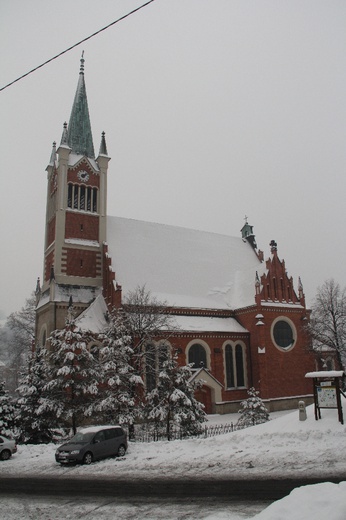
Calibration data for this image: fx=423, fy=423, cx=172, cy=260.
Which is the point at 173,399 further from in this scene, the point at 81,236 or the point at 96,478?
the point at 81,236

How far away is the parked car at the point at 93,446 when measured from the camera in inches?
622

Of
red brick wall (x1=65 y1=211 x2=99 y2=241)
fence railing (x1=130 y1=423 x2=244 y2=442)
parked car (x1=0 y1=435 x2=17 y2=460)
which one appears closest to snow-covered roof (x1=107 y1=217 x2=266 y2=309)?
red brick wall (x1=65 y1=211 x2=99 y2=241)

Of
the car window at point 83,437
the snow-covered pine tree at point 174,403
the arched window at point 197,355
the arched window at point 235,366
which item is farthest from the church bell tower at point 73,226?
the car window at point 83,437

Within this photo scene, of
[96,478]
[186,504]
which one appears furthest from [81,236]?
[186,504]

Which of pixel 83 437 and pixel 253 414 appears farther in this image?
pixel 253 414

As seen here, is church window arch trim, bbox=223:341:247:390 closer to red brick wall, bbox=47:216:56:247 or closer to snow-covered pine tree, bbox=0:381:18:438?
red brick wall, bbox=47:216:56:247

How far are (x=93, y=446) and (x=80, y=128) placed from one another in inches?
1278

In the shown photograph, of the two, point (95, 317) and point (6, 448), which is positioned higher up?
point (95, 317)

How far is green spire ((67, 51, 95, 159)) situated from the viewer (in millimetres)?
40272

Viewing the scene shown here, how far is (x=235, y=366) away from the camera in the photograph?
121ft

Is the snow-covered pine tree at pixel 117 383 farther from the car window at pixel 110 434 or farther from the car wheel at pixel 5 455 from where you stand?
the car wheel at pixel 5 455

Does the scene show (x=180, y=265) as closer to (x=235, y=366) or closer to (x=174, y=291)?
(x=174, y=291)

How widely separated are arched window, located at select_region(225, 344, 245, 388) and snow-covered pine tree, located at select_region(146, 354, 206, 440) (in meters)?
13.6

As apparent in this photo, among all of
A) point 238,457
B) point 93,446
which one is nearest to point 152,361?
point 93,446
